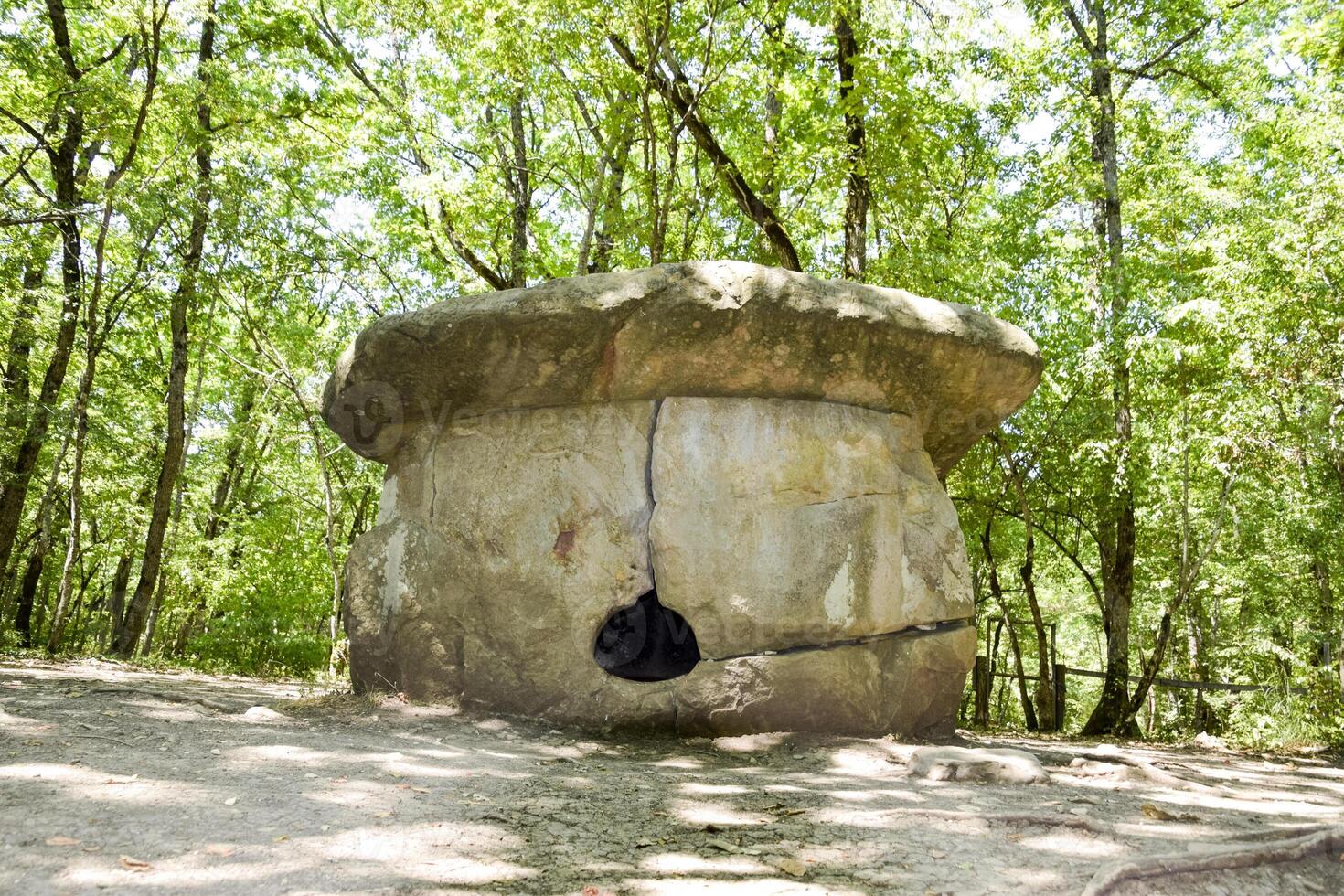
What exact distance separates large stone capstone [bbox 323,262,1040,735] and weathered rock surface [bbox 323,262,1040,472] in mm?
14

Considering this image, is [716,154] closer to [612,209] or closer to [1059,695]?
[612,209]

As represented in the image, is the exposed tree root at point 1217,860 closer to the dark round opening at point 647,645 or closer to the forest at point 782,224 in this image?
the dark round opening at point 647,645

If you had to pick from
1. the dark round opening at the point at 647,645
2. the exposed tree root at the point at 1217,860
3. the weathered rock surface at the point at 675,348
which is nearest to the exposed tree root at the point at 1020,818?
the exposed tree root at the point at 1217,860

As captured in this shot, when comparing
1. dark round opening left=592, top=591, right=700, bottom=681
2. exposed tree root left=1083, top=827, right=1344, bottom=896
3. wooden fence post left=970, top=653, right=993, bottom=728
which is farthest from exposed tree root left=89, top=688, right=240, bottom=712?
wooden fence post left=970, top=653, right=993, bottom=728

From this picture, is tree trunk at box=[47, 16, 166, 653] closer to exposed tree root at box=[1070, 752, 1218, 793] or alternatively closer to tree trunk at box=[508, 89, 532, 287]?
tree trunk at box=[508, 89, 532, 287]

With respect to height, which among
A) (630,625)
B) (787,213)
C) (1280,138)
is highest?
(1280,138)

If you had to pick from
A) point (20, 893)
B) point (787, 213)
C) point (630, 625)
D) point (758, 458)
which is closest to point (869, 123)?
point (787, 213)

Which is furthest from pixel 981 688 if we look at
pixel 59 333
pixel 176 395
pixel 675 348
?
pixel 59 333

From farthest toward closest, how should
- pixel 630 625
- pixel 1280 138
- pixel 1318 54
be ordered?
pixel 1280 138 < pixel 1318 54 < pixel 630 625

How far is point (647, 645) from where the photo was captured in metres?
6.04

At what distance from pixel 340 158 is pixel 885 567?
889cm

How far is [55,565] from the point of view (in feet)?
61.1

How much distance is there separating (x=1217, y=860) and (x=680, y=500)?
332cm

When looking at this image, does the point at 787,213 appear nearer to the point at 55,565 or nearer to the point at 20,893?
the point at 20,893
